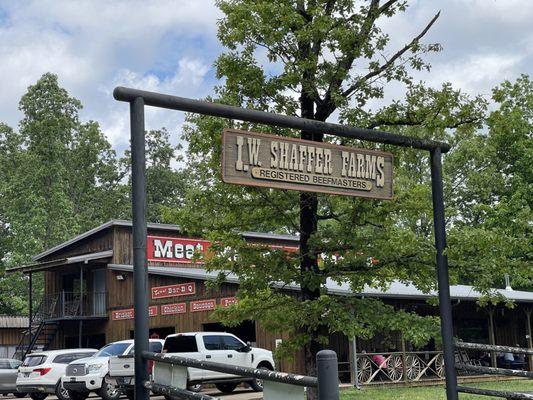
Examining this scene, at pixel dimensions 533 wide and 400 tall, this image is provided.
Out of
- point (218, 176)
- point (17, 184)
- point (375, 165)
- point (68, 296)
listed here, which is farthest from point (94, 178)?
point (375, 165)

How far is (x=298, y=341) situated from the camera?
12.3 m

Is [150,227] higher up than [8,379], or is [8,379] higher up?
[150,227]

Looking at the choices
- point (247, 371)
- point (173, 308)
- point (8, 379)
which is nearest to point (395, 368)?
point (173, 308)

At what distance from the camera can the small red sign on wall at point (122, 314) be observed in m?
36.4

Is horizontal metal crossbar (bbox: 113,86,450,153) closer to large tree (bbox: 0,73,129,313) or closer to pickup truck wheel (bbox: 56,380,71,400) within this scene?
pickup truck wheel (bbox: 56,380,71,400)

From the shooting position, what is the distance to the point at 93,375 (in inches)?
890

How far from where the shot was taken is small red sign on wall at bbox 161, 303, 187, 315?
3186 centimetres

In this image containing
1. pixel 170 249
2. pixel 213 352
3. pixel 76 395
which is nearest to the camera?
pixel 213 352

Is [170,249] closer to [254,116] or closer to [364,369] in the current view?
[364,369]

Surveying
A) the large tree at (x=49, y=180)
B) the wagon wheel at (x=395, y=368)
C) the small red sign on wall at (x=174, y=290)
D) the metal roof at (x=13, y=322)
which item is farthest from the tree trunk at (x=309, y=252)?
the large tree at (x=49, y=180)

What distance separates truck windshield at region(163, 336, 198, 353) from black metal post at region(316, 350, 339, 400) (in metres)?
19.3

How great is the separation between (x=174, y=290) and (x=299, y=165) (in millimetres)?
24883

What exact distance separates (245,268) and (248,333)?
2068 centimetres

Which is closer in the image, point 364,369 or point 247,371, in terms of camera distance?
point 247,371
